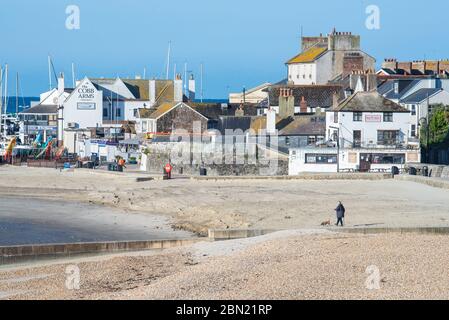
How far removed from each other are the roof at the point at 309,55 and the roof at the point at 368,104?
31041mm

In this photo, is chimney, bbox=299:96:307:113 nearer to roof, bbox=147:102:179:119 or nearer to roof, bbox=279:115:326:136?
roof, bbox=279:115:326:136

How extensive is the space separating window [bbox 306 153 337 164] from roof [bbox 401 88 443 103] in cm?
1164

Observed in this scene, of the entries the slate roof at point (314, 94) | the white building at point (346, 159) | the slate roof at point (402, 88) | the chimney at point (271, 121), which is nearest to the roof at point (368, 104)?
the white building at point (346, 159)

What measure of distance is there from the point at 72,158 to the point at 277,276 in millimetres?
58902

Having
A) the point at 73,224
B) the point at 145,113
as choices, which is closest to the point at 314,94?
the point at 145,113

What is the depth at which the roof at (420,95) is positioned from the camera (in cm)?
7338

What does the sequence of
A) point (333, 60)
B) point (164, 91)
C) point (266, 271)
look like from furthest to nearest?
point (164, 91) < point (333, 60) < point (266, 271)

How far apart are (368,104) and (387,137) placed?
2210mm

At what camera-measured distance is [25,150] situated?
88500 millimetres

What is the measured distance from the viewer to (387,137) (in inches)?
2628

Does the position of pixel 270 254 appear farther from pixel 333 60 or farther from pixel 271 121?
pixel 333 60
